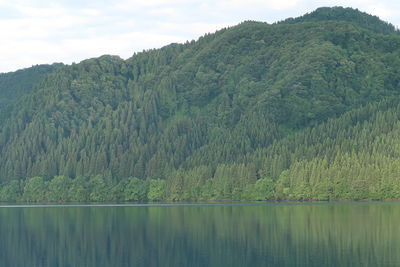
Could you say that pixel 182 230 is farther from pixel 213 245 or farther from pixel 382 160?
pixel 382 160

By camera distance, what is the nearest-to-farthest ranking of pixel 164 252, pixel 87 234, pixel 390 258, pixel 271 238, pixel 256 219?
pixel 390 258
pixel 164 252
pixel 271 238
pixel 87 234
pixel 256 219

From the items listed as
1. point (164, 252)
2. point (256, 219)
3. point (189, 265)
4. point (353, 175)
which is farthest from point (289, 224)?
point (353, 175)

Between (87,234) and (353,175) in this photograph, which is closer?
(87,234)

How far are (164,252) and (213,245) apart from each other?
701cm

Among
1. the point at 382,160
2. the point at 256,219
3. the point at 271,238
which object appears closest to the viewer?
the point at 271,238

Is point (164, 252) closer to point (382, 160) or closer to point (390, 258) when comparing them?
point (390, 258)

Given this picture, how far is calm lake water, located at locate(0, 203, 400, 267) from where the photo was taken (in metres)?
75.8

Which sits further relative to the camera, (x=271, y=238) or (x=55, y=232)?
(x=55, y=232)

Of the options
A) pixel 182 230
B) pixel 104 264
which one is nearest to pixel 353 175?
pixel 182 230

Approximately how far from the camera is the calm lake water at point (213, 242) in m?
75.8

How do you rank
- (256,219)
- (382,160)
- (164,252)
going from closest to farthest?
(164,252)
(256,219)
(382,160)

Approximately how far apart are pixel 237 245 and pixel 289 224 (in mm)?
26085

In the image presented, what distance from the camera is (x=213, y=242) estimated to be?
90188mm

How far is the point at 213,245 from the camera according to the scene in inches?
3435
